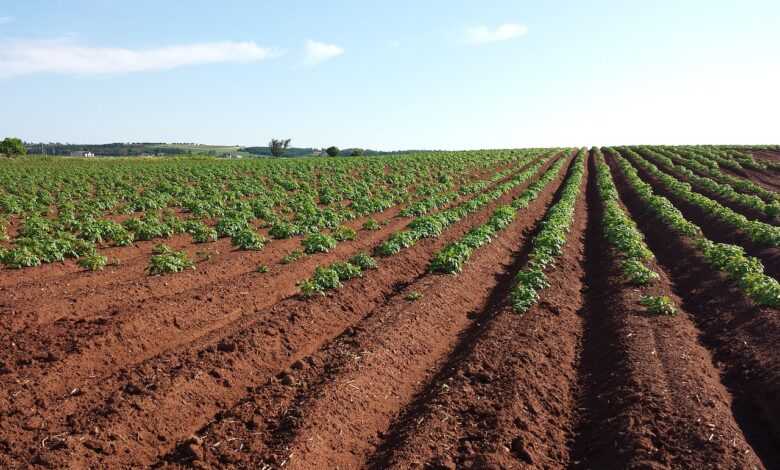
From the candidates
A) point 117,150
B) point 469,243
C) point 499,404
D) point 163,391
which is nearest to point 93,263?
point 163,391

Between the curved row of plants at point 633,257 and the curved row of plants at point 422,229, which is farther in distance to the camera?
the curved row of plants at point 422,229

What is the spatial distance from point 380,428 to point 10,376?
5.30m

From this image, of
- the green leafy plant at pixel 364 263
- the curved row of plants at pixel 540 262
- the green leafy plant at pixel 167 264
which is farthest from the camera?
the green leafy plant at pixel 364 263

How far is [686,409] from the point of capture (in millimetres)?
6598

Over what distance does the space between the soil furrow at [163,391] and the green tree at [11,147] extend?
99193mm

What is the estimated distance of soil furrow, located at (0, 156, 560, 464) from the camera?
5.95 meters

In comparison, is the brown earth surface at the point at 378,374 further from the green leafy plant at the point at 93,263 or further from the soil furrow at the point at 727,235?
the soil furrow at the point at 727,235

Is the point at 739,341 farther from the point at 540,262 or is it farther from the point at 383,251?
the point at 383,251

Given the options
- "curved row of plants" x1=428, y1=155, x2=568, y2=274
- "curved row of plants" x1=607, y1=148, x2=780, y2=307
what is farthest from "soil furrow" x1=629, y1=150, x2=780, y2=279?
"curved row of plants" x1=428, y1=155, x2=568, y2=274

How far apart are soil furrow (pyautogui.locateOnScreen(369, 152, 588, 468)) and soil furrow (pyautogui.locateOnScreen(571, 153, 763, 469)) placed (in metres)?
0.33

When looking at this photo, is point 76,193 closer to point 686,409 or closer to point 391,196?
point 391,196

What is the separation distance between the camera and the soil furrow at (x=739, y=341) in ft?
22.0

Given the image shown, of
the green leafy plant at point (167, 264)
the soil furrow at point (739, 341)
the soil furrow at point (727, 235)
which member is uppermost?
the green leafy plant at point (167, 264)

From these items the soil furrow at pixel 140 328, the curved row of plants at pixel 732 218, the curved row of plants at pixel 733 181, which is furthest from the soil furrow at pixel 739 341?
the curved row of plants at pixel 733 181
